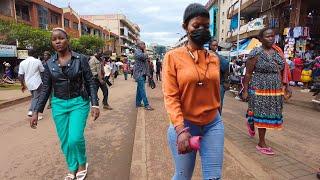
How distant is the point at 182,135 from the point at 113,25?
96.5m

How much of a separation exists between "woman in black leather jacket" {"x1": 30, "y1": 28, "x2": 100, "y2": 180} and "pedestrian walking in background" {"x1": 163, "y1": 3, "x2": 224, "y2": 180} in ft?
5.40

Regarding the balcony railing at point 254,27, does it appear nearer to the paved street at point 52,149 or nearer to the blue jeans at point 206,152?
the paved street at point 52,149

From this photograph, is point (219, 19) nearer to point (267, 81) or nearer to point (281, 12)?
point (281, 12)

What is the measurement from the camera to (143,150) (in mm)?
4906

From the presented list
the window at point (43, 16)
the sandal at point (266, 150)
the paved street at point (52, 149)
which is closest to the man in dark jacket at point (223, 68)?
the sandal at point (266, 150)

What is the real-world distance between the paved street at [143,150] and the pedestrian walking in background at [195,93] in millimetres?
1471

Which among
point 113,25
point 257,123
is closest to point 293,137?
point 257,123

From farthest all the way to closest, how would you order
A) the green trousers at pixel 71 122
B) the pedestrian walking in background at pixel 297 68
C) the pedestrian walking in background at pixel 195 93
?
the pedestrian walking in background at pixel 297 68 < the green trousers at pixel 71 122 < the pedestrian walking in background at pixel 195 93

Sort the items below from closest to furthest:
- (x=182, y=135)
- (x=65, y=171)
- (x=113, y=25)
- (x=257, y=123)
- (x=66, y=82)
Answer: (x=182, y=135)
(x=66, y=82)
(x=65, y=171)
(x=257, y=123)
(x=113, y=25)

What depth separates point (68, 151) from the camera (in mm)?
3883

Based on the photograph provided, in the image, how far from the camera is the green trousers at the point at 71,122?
12.4ft

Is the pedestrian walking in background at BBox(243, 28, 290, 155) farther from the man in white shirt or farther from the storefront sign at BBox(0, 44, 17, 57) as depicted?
the storefront sign at BBox(0, 44, 17, 57)

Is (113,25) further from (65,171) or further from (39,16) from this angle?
(65,171)

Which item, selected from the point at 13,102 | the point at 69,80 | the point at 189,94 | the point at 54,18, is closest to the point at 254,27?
the point at 13,102
